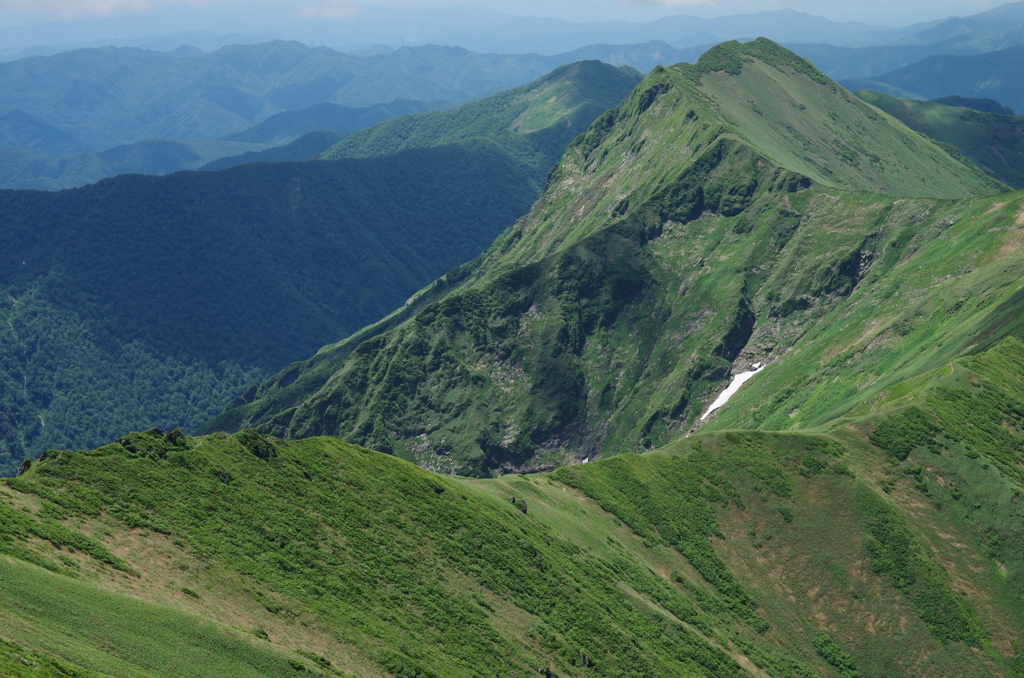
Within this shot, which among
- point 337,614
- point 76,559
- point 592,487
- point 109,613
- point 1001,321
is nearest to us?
point 109,613

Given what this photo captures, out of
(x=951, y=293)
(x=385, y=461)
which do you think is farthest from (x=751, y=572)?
(x=951, y=293)

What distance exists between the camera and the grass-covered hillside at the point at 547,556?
205ft

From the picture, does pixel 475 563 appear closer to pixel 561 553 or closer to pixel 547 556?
pixel 547 556

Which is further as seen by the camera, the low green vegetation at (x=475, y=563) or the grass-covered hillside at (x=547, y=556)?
the low green vegetation at (x=475, y=563)

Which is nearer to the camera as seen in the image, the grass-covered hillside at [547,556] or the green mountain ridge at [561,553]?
the grass-covered hillside at [547,556]

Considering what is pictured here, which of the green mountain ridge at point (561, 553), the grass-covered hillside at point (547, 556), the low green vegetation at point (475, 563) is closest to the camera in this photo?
the grass-covered hillside at point (547, 556)

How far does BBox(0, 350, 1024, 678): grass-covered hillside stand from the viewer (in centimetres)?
6259

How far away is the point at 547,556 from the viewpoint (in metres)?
94.8

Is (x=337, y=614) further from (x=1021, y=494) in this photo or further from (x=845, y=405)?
(x=845, y=405)

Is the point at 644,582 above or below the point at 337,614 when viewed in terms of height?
below

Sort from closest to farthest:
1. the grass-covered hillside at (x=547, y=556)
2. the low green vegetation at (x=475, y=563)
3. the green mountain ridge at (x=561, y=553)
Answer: the grass-covered hillside at (x=547, y=556) < the green mountain ridge at (x=561, y=553) < the low green vegetation at (x=475, y=563)

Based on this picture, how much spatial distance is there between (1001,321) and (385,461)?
110 m

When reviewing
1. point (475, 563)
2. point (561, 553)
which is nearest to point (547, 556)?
point (561, 553)

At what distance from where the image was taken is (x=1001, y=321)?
142 m
